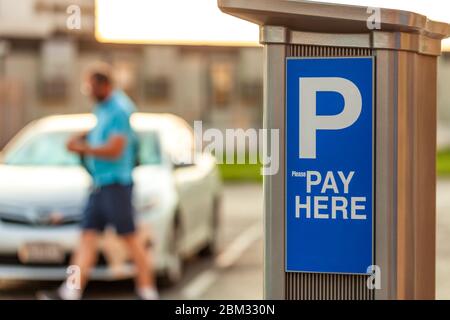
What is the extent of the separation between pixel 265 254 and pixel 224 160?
36.6 meters

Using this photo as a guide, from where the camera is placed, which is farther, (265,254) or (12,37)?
(12,37)

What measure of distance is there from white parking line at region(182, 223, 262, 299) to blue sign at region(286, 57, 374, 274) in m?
4.78

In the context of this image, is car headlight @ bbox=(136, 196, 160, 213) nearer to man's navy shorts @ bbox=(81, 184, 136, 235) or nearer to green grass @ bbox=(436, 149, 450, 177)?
man's navy shorts @ bbox=(81, 184, 136, 235)

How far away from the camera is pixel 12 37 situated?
3969cm

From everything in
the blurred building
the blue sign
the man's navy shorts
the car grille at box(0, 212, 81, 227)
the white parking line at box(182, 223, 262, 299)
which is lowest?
the white parking line at box(182, 223, 262, 299)

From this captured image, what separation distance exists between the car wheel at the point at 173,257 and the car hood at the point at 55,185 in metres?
0.36

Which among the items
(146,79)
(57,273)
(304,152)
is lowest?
(57,273)

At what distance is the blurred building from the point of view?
39125 millimetres

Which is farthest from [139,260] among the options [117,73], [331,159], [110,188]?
[117,73]

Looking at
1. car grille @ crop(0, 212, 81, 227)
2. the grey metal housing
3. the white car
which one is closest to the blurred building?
the white car

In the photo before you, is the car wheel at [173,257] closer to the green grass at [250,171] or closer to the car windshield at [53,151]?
the car windshield at [53,151]
